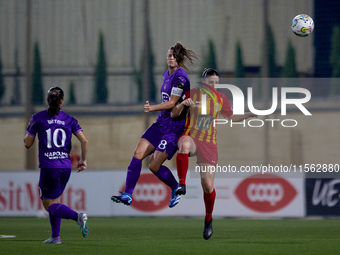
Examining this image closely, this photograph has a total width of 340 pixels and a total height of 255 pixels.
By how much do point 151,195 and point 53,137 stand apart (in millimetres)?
7238

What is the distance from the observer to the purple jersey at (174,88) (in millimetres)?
8820

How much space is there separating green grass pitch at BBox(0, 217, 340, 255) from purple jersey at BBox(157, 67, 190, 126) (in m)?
1.72

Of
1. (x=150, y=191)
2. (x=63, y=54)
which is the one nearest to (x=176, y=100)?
(x=150, y=191)

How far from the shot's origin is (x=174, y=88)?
8.81 m

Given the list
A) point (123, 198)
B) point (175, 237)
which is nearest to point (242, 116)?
point (123, 198)

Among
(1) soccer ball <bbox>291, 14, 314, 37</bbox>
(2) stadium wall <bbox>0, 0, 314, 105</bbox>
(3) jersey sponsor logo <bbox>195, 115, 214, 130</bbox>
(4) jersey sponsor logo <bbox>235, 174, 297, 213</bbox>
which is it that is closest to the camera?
(3) jersey sponsor logo <bbox>195, 115, 214, 130</bbox>

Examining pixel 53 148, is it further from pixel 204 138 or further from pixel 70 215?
pixel 204 138

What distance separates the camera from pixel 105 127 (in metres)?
23.7

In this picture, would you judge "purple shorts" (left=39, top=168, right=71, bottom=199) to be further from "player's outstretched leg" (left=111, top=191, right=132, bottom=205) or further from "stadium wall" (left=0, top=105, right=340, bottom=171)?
"stadium wall" (left=0, top=105, right=340, bottom=171)

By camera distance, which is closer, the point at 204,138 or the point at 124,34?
the point at 204,138

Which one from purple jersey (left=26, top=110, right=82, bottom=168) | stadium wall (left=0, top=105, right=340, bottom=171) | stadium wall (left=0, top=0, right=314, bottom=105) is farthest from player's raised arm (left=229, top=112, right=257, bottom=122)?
stadium wall (left=0, top=0, right=314, bottom=105)

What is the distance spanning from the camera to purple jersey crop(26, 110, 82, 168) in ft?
28.3

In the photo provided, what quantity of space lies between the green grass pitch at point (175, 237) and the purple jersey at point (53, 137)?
112 centimetres

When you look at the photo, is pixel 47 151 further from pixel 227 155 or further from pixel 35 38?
pixel 35 38
